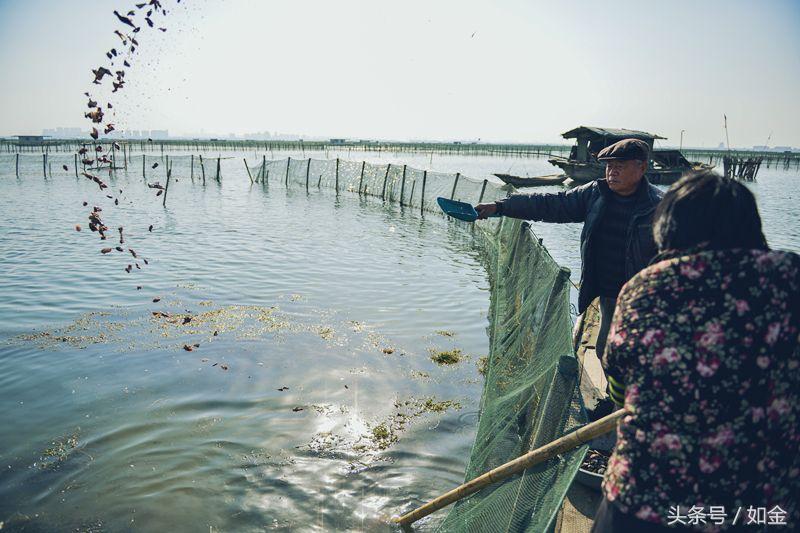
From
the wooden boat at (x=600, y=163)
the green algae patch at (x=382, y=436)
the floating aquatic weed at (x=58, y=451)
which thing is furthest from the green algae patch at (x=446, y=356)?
the wooden boat at (x=600, y=163)

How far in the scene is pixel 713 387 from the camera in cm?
152

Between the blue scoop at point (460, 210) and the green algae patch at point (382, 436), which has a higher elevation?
the blue scoop at point (460, 210)

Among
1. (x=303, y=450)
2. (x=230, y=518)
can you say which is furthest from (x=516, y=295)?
(x=230, y=518)

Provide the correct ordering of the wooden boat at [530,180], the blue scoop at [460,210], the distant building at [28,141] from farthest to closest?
the distant building at [28,141], the wooden boat at [530,180], the blue scoop at [460,210]

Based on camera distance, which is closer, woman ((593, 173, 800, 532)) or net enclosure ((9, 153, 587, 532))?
woman ((593, 173, 800, 532))

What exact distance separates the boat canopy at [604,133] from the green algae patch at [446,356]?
24937mm

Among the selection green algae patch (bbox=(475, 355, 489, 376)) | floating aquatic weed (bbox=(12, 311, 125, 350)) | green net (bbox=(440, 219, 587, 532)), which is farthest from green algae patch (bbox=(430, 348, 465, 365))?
floating aquatic weed (bbox=(12, 311, 125, 350))

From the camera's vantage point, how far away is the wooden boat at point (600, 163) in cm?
2871

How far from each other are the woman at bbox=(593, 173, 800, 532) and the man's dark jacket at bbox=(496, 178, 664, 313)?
1774 mm

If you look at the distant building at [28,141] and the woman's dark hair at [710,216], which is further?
the distant building at [28,141]

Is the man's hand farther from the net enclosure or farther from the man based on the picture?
the net enclosure

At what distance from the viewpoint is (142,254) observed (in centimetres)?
1280

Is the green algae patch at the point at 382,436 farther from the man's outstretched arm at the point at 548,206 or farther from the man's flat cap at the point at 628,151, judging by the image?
the man's flat cap at the point at 628,151

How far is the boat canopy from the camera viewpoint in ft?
92.9
